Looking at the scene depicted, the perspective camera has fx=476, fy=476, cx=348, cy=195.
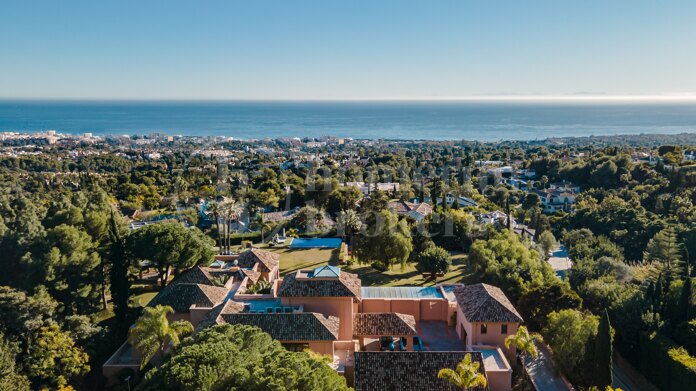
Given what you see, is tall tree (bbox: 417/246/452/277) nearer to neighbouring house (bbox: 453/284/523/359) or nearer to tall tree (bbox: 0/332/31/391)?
neighbouring house (bbox: 453/284/523/359)

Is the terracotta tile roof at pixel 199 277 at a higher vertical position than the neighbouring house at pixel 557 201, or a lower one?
higher

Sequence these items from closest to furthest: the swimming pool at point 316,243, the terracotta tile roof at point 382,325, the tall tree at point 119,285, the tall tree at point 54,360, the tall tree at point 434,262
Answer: the tall tree at point 54,360, the terracotta tile roof at point 382,325, the tall tree at point 119,285, the tall tree at point 434,262, the swimming pool at point 316,243

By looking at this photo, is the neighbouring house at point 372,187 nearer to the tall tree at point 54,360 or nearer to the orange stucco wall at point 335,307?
the orange stucco wall at point 335,307

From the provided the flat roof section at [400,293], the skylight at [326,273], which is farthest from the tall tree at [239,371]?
the flat roof section at [400,293]

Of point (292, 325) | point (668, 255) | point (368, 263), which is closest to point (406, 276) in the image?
point (368, 263)

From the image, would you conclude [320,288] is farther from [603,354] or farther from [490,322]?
[603,354]

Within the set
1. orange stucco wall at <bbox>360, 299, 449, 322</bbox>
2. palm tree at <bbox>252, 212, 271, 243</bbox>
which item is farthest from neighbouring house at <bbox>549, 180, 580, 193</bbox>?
orange stucco wall at <bbox>360, 299, 449, 322</bbox>
